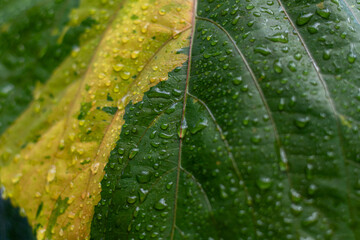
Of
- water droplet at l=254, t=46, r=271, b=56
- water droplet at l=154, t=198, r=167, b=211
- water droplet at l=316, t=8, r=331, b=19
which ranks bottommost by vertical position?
water droplet at l=154, t=198, r=167, b=211

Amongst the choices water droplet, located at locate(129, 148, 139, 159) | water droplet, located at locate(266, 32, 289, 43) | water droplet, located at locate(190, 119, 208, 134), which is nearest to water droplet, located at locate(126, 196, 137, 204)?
water droplet, located at locate(129, 148, 139, 159)

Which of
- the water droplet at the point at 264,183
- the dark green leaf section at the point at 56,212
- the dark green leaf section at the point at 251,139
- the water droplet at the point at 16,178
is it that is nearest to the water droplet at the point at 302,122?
the dark green leaf section at the point at 251,139

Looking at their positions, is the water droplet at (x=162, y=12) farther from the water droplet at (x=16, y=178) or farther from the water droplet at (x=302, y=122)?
the water droplet at (x=16, y=178)

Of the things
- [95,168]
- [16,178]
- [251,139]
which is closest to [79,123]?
[95,168]

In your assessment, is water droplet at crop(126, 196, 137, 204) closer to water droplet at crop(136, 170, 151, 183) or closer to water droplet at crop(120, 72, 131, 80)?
water droplet at crop(136, 170, 151, 183)

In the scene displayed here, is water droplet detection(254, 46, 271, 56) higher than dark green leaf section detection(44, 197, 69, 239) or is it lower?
higher

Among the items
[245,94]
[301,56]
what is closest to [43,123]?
[245,94]

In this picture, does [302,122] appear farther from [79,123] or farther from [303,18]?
[79,123]
